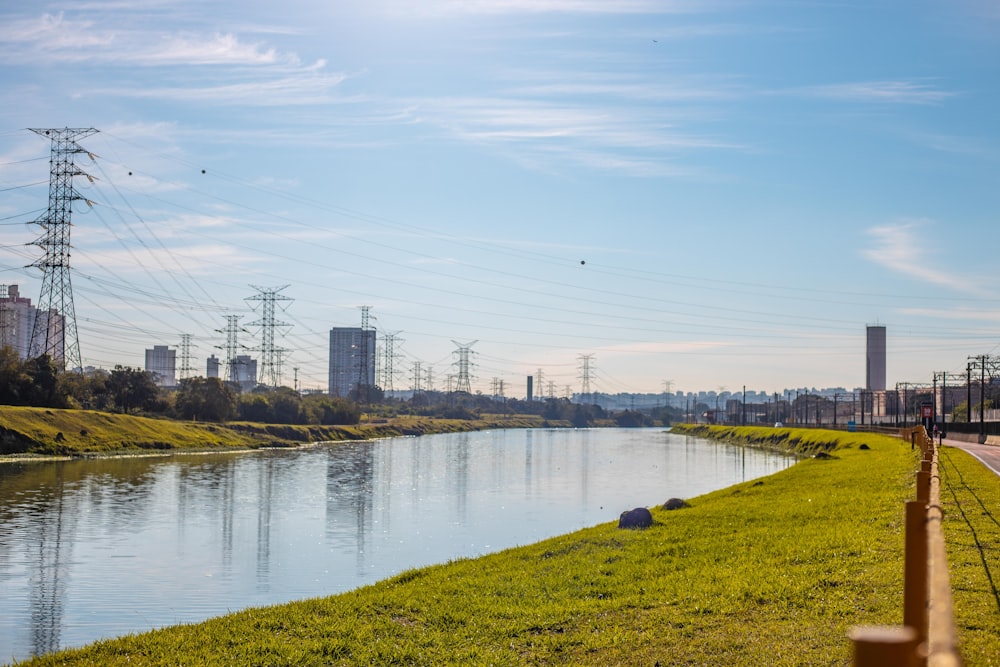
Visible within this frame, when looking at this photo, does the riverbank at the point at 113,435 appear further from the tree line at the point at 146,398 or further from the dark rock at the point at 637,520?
the dark rock at the point at 637,520

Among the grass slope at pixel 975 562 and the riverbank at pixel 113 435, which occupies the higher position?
the grass slope at pixel 975 562

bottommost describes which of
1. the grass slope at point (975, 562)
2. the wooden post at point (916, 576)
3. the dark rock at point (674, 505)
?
the dark rock at point (674, 505)

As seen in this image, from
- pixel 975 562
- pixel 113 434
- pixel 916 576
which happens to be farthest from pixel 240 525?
pixel 113 434

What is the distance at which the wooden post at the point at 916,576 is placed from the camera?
641 cm

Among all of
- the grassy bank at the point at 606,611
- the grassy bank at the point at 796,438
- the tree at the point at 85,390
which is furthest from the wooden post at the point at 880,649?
the tree at the point at 85,390

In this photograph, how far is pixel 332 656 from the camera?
15734mm

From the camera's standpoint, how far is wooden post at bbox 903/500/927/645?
21.0ft

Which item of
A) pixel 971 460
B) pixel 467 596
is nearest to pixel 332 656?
pixel 467 596

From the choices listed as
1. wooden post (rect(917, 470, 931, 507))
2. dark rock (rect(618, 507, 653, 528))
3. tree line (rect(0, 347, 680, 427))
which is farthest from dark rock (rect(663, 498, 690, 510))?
tree line (rect(0, 347, 680, 427))

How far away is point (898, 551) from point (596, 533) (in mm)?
11685

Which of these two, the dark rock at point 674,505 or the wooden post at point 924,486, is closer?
the wooden post at point 924,486

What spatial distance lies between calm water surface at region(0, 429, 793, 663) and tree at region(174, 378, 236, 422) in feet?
144

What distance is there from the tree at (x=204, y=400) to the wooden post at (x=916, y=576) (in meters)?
127

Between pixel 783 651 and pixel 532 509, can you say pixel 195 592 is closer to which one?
pixel 783 651
